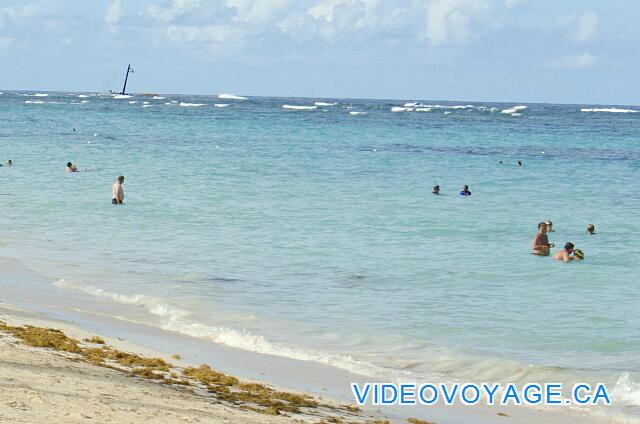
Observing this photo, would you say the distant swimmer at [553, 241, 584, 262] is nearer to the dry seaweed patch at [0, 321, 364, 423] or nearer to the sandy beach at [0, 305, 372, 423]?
the dry seaweed patch at [0, 321, 364, 423]

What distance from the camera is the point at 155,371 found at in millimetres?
10422

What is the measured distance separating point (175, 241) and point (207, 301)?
249 inches

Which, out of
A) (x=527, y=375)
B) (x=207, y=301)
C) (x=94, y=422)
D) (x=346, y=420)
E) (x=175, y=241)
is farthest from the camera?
(x=175, y=241)

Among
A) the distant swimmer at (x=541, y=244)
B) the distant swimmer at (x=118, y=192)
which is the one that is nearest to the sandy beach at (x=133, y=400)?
the distant swimmer at (x=541, y=244)

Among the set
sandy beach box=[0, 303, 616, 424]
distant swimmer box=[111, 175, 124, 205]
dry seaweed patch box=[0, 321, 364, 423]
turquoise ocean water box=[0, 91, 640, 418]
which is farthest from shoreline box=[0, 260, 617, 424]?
distant swimmer box=[111, 175, 124, 205]

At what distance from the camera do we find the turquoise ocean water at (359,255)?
523 inches

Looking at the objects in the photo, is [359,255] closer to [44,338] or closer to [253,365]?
[253,365]

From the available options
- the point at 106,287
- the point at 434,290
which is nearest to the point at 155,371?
the point at 106,287

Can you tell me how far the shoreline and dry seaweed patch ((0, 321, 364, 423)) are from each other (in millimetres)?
288

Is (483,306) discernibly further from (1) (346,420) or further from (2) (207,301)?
(1) (346,420)

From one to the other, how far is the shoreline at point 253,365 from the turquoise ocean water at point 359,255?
49 cm

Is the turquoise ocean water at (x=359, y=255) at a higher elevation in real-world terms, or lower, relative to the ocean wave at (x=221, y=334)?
higher

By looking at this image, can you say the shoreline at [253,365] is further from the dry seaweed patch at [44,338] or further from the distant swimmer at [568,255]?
the distant swimmer at [568,255]

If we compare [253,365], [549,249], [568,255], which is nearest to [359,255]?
[549,249]
